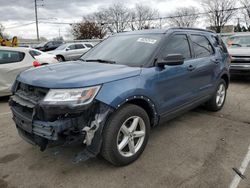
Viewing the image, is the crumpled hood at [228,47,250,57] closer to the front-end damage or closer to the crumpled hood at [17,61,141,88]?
the crumpled hood at [17,61,141,88]

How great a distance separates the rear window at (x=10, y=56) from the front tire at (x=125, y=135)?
5141mm

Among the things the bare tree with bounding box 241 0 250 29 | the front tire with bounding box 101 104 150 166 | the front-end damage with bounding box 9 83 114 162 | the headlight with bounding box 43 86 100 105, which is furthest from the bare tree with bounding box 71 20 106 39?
the headlight with bounding box 43 86 100 105

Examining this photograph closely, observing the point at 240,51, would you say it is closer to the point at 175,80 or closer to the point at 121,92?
the point at 175,80

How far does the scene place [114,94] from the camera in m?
2.92

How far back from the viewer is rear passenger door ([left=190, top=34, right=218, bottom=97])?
14.6 ft

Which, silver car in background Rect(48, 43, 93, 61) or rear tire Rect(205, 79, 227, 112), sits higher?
silver car in background Rect(48, 43, 93, 61)

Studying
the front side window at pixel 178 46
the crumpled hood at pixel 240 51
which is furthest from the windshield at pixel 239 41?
the front side window at pixel 178 46

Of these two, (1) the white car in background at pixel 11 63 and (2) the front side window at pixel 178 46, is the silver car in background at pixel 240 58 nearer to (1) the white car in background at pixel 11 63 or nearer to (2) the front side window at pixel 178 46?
(2) the front side window at pixel 178 46

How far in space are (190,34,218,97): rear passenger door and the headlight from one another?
2182mm

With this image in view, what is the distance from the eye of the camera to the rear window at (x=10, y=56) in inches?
273

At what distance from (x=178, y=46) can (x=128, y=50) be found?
0.89m

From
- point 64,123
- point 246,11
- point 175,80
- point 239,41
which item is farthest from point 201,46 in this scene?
point 246,11

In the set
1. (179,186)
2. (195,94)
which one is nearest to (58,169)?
(179,186)

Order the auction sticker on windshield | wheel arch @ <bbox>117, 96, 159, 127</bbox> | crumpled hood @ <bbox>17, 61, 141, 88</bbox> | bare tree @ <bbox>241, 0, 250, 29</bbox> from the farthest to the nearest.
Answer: bare tree @ <bbox>241, 0, 250, 29</bbox> → the auction sticker on windshield → wheel arch @ <bbox>117, 96, 159, 127</bbox> → crumpled hood @ <bbox>17, 61, 141, 88</bbox>
